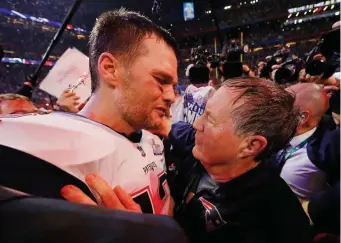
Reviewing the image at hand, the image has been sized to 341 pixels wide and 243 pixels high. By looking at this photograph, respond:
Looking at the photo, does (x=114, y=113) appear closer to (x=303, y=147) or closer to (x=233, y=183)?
(x=233, y=183)

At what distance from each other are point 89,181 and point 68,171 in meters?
0.09

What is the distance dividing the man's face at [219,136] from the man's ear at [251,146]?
0.01 m

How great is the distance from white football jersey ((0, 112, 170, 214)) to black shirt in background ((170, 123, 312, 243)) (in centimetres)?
9

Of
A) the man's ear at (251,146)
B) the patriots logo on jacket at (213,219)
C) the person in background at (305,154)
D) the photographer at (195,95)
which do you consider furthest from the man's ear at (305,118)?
the patriots logo on jacket at (213,219)

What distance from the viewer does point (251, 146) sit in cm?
76

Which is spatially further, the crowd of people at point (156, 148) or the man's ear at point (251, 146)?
the man's ear at point (251, 146)

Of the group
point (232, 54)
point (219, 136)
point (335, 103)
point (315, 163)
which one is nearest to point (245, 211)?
point (219, 136)

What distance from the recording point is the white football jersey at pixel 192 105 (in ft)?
3.32

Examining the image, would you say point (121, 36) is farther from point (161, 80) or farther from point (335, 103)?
point (335, 103)

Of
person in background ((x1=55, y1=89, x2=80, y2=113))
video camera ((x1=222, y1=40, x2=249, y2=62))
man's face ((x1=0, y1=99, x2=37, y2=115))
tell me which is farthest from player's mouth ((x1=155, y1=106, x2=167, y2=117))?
video camera ((x1=222, y1=40, x2=249, y2=62))

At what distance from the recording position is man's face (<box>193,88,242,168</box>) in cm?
74

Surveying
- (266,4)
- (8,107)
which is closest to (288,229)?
(8,107)

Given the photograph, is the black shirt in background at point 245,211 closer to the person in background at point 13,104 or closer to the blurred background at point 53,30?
the blurred background at point 53,30

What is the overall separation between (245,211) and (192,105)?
0.48 meters
